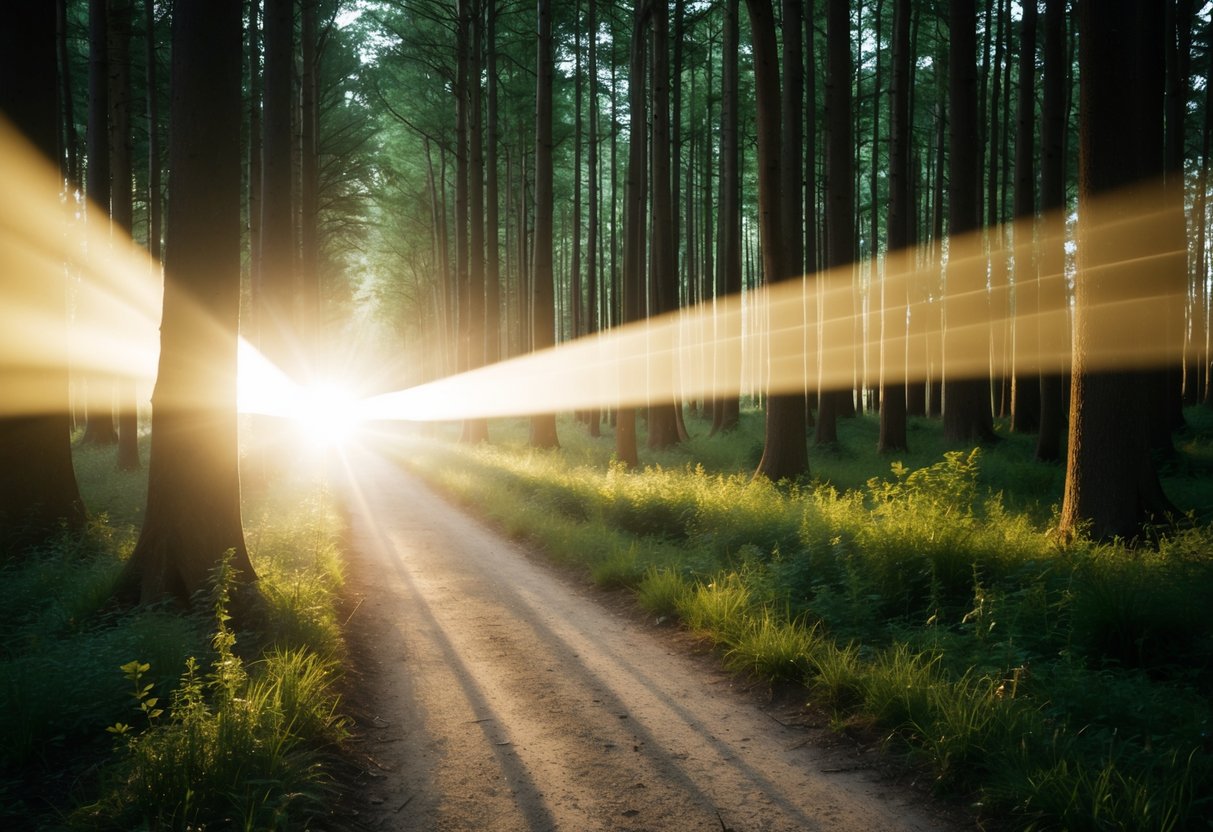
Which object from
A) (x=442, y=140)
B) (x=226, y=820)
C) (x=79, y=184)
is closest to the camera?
(x=226, y=820)

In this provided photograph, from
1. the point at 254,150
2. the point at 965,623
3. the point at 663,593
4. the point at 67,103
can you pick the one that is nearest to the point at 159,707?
the point at 663,593

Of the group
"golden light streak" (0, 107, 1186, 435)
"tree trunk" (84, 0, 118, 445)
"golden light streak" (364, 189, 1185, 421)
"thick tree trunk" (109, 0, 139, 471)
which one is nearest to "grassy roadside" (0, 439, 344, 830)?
"golden light streak" (0, 107, 1186, 435)

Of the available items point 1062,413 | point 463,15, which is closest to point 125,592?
point 1062,413

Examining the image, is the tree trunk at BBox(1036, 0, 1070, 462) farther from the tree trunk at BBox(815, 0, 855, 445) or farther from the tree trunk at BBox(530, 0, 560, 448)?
the tree trunk at BBox(530, 0, 560, 448)

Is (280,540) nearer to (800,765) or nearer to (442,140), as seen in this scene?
(800,765)

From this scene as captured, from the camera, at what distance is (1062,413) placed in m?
14.3

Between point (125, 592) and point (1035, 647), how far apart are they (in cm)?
686

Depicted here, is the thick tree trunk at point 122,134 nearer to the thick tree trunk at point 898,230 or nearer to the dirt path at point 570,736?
the dirt path at point 570,736

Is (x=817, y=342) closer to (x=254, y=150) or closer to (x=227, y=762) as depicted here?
(x=254, y=150)

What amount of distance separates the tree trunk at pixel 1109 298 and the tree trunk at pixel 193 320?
7835mm

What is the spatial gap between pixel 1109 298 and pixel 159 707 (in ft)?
28.1

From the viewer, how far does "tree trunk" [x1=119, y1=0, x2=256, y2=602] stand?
20.3 feet

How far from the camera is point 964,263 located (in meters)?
15.9

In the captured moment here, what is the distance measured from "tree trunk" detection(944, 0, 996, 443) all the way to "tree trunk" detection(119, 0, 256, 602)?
528 inches
